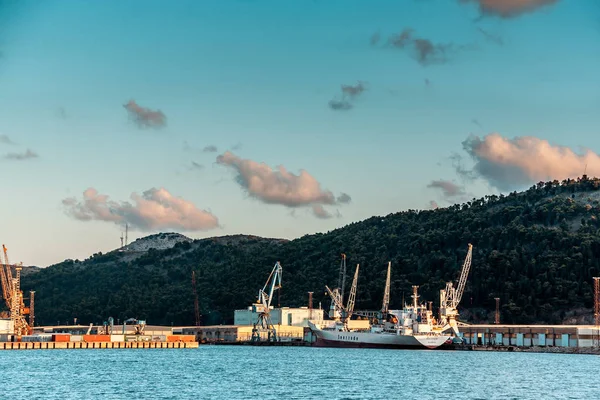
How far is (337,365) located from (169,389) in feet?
151

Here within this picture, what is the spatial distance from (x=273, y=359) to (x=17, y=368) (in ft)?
152

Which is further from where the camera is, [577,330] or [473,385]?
[577,330]

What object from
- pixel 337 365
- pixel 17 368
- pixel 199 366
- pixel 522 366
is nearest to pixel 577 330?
pixel 522 366

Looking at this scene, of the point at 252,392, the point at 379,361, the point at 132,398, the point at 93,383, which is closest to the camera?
the point at 132,398

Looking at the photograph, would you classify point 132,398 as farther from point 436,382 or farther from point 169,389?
point 436,382

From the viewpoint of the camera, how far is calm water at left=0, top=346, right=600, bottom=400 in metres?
96.4

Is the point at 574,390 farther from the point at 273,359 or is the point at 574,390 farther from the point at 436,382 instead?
the point at 273,359

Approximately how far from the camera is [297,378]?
115 m

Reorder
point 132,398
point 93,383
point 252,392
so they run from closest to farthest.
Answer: point 132,398
point 252,392
point 93,383

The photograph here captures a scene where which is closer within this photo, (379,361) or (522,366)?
(522,366)

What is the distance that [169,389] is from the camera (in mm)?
100688

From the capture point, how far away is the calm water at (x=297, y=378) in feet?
316

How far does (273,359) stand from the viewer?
6422 inches

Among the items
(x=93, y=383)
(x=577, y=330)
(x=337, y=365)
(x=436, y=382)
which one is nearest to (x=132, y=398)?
(x=93, y=383)
